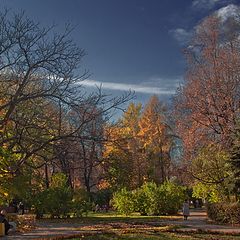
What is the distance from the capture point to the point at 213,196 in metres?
31.3

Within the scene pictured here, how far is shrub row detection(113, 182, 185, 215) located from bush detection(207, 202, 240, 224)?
24.0ft

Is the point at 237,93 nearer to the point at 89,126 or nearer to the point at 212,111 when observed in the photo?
the point at 212,111

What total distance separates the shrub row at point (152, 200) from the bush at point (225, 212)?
7.33 meters

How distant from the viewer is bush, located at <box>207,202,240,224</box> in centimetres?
2361

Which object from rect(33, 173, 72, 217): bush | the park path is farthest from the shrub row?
the park path

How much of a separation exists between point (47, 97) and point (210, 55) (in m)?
14.6

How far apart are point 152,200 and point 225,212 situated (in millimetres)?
10085

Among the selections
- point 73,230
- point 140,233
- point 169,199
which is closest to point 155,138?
point 169,199

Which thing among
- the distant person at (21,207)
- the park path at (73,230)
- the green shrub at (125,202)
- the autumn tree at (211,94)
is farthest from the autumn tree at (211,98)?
the distant person at (21,207)

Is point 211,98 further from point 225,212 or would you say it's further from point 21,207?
point 21,207

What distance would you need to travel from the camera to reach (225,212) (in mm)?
24641

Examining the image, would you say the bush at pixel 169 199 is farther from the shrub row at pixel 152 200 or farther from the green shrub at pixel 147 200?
the green shrub at pixel 147 200

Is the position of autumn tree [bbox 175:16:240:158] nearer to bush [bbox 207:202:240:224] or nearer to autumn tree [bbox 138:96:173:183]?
bush [bbox 207:202:240:224]

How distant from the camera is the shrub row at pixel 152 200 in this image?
33.9 m
